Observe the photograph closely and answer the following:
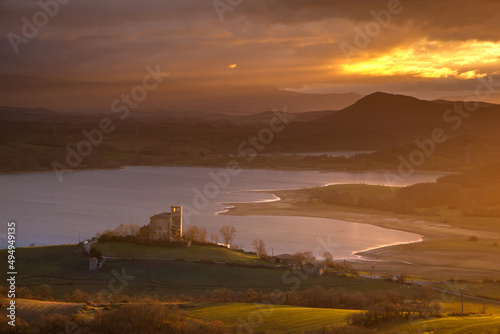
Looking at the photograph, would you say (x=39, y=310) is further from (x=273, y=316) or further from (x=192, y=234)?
(x=192, y=234)

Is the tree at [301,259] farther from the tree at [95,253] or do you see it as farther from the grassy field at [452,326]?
the grassy field at [452,326]

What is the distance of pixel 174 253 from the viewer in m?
23.2

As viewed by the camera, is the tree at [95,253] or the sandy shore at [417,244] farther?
the sandy shore at [417,244]

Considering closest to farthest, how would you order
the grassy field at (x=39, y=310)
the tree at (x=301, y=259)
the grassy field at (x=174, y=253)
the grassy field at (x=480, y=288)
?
the grassy field at (x=39, y=310) → the grassy field at (x=480, y=288) → the tree at (x=301, y=259) → the grassy field at (x=174, y=253)

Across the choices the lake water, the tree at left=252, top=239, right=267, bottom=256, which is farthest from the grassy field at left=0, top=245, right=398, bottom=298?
the lake water

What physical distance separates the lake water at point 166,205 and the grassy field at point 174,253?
4.55m

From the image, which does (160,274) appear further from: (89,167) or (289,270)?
(89,167)

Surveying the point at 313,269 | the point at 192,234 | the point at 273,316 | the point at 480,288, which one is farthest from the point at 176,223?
the point at 273,316

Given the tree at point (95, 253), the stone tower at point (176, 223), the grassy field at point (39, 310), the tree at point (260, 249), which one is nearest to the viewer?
the grassy field at point (39, 310)

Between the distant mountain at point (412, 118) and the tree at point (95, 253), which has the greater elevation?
the distant mountain at point (412, 118)

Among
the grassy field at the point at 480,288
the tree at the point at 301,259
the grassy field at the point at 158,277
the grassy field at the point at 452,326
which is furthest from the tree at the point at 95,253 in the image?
the grassy field at the point at 452,326

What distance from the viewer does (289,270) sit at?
2098 centimetres

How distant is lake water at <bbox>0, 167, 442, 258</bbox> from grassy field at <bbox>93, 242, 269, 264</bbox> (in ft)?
14.9

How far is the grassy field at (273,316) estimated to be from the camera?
1193 cm
